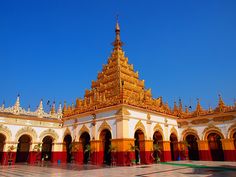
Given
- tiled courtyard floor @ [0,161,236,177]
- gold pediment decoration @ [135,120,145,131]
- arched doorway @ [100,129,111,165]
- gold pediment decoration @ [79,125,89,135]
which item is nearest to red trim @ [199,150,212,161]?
tiled courtyard floor @ [0,161,236,177]

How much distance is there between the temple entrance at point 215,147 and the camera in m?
27.8

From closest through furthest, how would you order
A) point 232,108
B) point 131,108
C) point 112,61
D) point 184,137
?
point 131,108
point 232,108
point 184,137
point 112,61

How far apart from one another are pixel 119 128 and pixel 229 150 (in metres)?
14.3

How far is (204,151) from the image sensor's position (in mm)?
27422

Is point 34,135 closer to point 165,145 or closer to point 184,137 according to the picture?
point 165,145

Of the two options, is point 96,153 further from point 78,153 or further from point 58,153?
point 58,153

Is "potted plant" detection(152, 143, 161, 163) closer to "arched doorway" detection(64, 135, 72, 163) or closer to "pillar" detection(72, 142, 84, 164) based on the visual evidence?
"pillar" detection(72, 142, 84, 164)

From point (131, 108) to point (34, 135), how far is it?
13828mm

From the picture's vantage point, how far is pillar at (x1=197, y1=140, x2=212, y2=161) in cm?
2727

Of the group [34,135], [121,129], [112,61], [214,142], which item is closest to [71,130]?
[34,135]

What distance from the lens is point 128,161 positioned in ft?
68.3

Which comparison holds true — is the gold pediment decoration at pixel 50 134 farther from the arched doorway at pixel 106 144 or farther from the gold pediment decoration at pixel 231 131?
the gold pediment decoration at pixel 231 131

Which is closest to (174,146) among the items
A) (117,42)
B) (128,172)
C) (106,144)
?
(106,144)

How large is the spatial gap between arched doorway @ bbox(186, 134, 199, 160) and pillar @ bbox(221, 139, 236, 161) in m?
5.47
